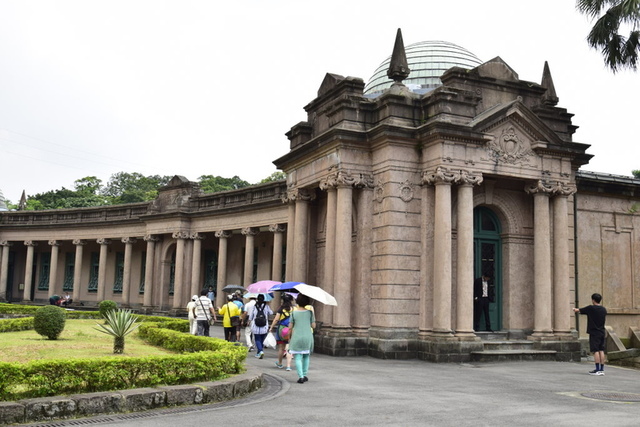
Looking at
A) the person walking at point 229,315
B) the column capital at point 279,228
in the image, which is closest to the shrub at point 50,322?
the person walking at point 229,315

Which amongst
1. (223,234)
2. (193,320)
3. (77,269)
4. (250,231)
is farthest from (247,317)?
(77,269)

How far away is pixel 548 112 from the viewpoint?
18875mm

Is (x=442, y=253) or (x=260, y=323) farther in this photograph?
(x=442, y=253)

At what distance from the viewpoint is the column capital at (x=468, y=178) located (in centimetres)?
1669

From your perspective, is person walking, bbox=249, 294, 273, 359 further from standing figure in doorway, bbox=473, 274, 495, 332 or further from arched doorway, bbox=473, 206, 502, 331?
arched doorway, bbox=473, 206, 502, 331

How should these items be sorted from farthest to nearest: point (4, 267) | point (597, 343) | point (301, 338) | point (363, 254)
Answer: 1. point (4, 267)
2. point (363, 254)
3. point (597, 343)
4. point (301, 338)

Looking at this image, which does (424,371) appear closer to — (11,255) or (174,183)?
(174,183)

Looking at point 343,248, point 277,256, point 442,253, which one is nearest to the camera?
point 442,253

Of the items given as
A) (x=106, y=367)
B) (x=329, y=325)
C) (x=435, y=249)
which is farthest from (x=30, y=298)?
(x=106, y=367)

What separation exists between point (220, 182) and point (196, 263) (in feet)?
111

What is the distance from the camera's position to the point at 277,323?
53.7 feet

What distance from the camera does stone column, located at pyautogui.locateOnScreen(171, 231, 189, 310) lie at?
109ft

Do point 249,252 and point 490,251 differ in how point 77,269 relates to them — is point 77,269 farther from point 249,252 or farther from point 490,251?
point 490,251

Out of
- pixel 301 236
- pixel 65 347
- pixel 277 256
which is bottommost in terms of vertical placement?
pixel 65 347
